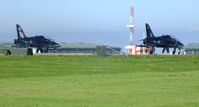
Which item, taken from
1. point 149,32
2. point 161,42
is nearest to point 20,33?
point 149,32

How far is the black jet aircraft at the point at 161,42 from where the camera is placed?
419 ft

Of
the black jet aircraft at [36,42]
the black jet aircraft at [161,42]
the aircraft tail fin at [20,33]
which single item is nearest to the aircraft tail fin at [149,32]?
the black jet aircraft at [161,42]

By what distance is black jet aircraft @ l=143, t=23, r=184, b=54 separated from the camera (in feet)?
419

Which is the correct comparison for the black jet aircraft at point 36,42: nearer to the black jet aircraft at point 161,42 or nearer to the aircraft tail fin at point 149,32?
the black jet aircraft at point 161,42

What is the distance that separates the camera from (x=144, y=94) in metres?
17.5

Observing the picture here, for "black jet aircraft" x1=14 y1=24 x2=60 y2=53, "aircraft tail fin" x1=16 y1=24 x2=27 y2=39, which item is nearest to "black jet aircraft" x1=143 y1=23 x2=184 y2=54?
"black jet aircraft" x1=14 y1=24 x2=60 y2=53

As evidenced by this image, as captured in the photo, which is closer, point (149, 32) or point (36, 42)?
point (36, 42)

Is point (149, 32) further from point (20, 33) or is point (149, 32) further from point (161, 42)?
point (20, 33)

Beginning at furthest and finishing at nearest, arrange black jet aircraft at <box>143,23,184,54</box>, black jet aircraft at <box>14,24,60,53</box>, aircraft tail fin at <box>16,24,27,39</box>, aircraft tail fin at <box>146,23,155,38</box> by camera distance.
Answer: aircraft tail fin at <box>146,23,155,38</box> < aircraft tail fin at <box>16,24,27,39</box> < black jet aircraft at <box>14,24,60,53</box> < black jet aircraft at <box>143,23,184,54</box>

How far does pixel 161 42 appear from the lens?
129 metres

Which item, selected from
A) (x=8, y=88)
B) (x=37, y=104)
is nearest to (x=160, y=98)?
(x=37, y=104)

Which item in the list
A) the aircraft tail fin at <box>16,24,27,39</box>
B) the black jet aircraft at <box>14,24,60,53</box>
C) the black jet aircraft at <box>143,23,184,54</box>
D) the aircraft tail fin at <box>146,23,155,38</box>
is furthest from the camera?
the aircraft tail fin at <box>146,23,155,38</box>

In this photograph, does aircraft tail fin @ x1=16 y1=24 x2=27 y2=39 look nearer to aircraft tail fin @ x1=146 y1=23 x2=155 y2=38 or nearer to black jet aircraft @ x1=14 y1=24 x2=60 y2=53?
black jet aircraft @ x1=14 y1=24 x2=60 y2=53

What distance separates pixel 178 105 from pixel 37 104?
3908 mm
